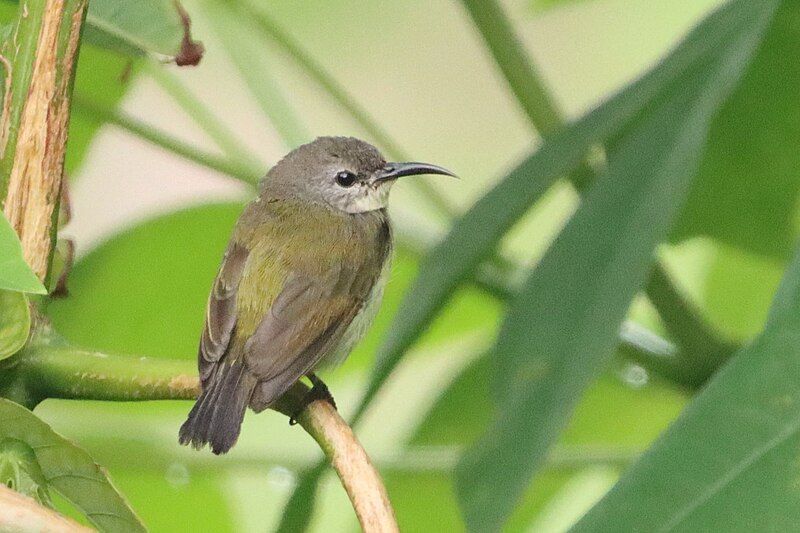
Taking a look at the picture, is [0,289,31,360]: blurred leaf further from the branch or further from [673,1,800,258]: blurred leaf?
[673,1,800,258]: blurred leaf

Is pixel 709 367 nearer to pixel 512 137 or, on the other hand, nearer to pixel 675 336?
pixel 675 336

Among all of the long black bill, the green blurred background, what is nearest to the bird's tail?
the green blurred background

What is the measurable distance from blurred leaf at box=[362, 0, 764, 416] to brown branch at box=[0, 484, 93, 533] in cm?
97

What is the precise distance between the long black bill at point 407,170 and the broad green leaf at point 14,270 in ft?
5.47

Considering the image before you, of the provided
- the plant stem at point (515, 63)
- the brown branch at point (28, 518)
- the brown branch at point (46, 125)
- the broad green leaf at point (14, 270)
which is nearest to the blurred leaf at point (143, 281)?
the plant stem at point (515, 63)

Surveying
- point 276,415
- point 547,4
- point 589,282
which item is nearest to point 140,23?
point 589,282

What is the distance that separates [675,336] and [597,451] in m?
0.32

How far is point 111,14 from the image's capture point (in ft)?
5.51

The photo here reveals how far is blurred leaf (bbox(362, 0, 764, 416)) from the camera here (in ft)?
6.47

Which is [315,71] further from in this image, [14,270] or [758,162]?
[14,270]

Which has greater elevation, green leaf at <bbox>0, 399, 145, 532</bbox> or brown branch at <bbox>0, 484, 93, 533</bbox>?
brown branch at <bbox>0, 484, 93, 533</bbox>

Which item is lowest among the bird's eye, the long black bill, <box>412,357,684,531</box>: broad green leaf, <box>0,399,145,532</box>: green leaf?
<box>412,357,684,531</box>: broad green leaf

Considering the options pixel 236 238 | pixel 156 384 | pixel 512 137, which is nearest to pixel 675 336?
pixel 236 238

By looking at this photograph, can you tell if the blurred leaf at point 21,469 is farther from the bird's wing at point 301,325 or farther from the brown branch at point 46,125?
the bird's wing at point 301,325
